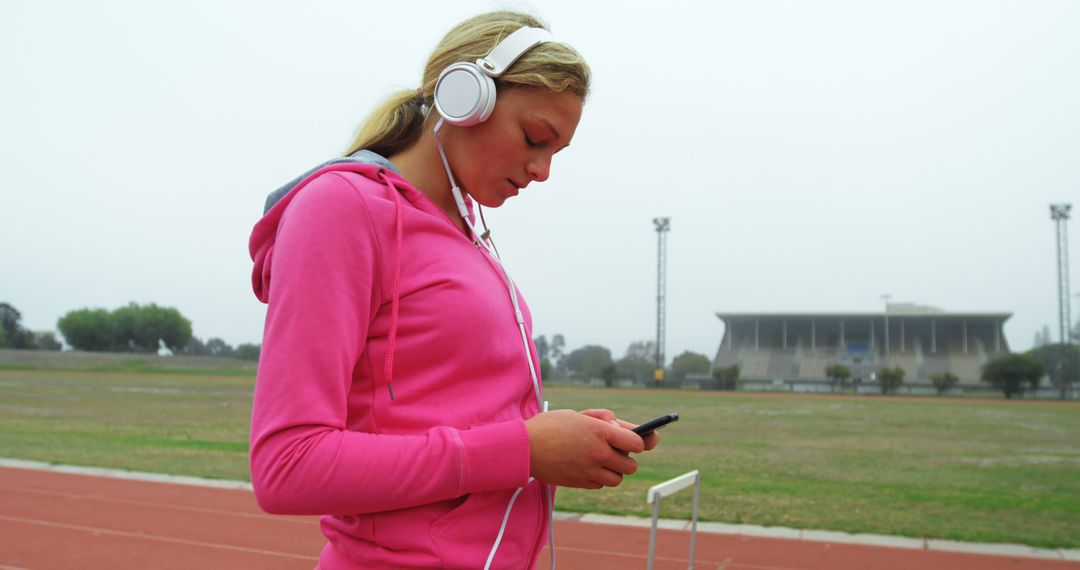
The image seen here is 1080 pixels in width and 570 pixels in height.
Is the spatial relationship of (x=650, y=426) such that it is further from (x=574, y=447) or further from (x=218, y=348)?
(x=218, y=348)

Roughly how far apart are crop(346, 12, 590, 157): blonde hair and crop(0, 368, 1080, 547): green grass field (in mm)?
6980

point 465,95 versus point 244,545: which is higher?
point 465,95

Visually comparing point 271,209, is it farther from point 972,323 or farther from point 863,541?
point 972,323

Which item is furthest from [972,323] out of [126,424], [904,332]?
[126,424]

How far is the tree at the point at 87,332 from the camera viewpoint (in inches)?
3679

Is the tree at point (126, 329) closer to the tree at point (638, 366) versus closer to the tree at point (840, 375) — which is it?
the tree at point (638, 366)

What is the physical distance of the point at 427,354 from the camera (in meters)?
1.14

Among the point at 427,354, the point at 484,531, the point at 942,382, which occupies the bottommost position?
the point at 484,531

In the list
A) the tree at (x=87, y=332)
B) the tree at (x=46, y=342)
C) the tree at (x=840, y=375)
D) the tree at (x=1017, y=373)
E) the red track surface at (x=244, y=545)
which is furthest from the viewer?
the tree at (x=87, y=332)

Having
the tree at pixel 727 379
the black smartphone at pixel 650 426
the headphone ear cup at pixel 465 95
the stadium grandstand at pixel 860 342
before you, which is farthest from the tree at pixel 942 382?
the headphone ear cup at pixel 465 95

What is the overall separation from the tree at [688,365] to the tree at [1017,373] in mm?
18924

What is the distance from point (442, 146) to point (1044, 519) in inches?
347

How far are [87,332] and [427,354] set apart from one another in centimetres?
10571

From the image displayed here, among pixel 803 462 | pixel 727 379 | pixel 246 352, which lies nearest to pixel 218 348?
pixel 246 352
